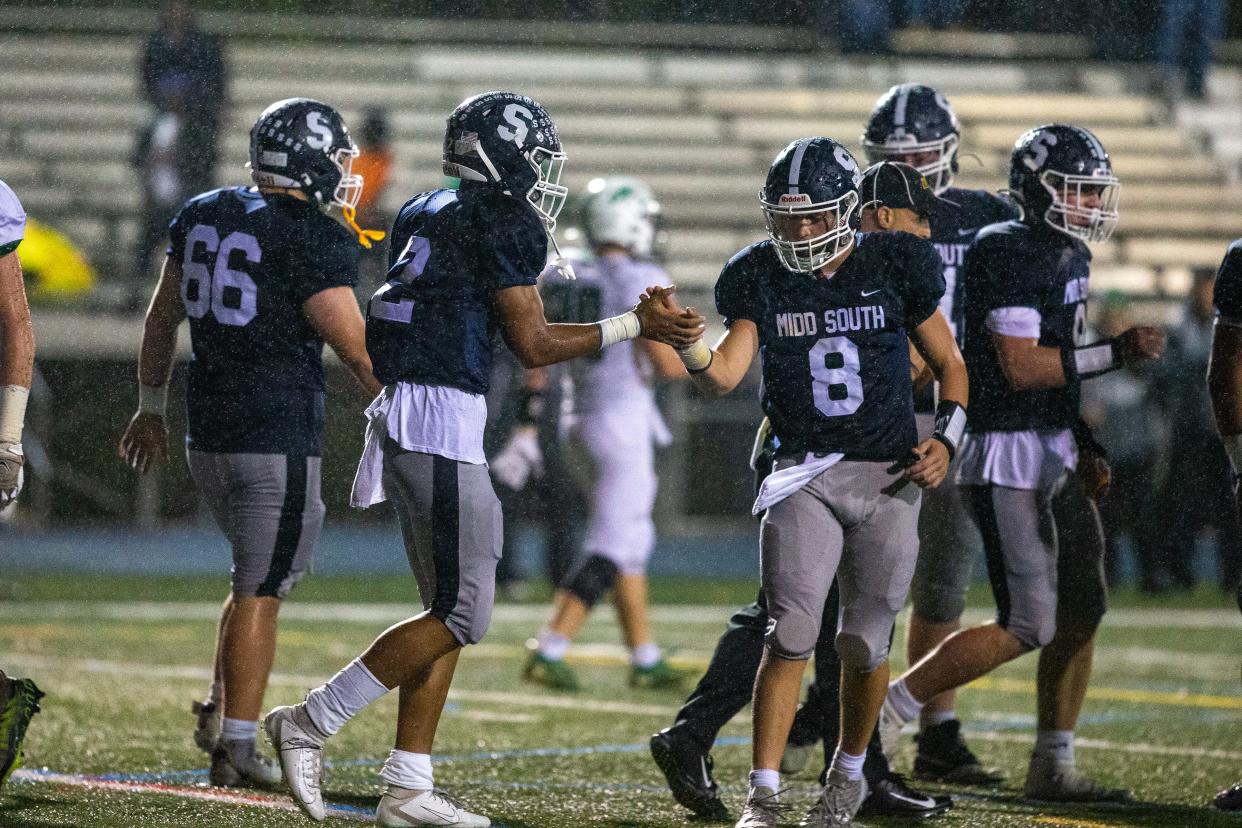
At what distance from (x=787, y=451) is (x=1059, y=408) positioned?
3.39 ft

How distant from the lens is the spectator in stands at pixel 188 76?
41.7 feet

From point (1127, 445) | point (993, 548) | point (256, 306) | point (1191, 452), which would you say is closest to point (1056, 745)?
point (993, 548)

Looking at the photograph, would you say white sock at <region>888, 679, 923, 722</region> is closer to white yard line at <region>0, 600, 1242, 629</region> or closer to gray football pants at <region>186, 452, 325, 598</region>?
gray football pants at <region>186, 452, 325, 598</region>

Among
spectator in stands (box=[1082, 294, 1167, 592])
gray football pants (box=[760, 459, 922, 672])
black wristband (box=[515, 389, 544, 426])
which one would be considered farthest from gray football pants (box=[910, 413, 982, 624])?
spectator in stands (box=[1082, 294, 1167, 592])

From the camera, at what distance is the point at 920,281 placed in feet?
15.1

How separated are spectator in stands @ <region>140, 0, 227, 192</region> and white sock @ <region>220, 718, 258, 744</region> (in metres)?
8.28

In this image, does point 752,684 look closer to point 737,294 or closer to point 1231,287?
point 737,294

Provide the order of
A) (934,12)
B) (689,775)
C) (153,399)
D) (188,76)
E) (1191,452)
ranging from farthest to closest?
(934,12) < (188,76) < (1191,452) < (153,399) < (689,775)

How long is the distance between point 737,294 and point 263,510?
1424mm

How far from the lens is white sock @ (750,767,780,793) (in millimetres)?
4426

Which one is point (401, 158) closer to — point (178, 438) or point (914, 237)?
point (178, 438)

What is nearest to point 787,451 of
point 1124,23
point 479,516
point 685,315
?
point 685,315

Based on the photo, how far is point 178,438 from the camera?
1284cm

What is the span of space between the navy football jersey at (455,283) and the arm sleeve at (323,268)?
0.48 meters
